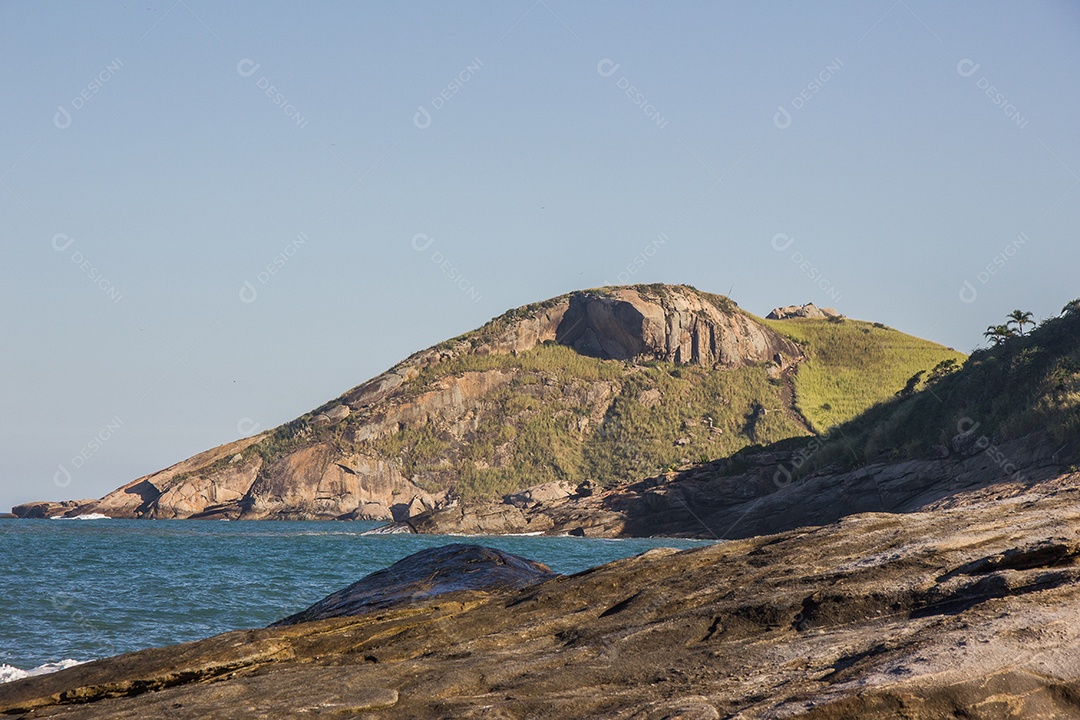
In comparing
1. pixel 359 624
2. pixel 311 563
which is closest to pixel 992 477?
pixel 311 563

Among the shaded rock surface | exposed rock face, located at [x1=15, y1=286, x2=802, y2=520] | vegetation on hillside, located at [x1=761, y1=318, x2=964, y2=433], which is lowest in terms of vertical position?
the shaded rock surface

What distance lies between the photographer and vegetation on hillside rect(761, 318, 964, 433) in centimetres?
17812

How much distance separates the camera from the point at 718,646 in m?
9.55

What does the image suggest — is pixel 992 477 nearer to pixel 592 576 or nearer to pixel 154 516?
pixel 592 576

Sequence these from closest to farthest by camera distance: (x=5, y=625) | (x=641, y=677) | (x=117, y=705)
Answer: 1. (x=641, y=677)
2. (x=117, y=705)
3. (x=5, y=625)

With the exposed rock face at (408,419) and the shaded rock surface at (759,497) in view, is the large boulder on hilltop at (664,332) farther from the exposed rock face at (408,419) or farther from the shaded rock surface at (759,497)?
the shaded rock surface at (759,497)

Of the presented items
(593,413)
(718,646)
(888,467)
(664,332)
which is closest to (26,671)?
(718,646)

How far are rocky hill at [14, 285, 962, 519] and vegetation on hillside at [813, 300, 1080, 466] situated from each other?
71.5m

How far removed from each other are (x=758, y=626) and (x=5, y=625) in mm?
24639

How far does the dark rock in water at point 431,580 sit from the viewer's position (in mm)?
16500

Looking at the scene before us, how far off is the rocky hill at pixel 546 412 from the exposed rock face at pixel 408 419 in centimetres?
28

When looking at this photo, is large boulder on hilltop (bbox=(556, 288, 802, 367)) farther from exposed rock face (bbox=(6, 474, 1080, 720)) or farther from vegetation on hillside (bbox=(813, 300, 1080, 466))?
exposed rock face (bbox=(6, 474, 1080, 720))

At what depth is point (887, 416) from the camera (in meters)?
95.1

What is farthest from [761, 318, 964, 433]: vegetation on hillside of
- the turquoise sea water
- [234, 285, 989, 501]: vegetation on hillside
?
the turquoise sea water
